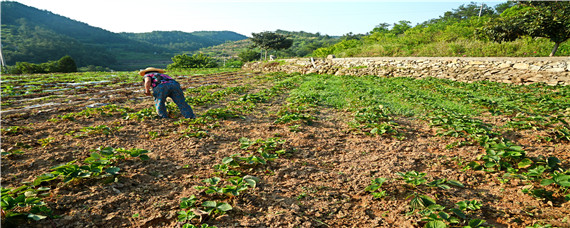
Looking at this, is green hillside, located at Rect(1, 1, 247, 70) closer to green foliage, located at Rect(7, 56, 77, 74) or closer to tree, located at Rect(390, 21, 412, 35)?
green foliage, located at Rect(7, 56, 77, 74)

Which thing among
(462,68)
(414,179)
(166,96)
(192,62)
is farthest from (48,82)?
(192,62)

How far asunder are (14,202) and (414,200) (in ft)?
12.5

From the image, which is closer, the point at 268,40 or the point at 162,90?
the point at 162,90

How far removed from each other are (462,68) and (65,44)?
12423cm

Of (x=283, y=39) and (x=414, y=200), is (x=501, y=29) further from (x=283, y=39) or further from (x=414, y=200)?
(x=283, y=39)

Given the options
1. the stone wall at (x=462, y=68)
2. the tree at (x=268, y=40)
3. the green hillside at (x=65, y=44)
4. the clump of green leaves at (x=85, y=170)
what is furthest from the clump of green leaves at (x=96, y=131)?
the green hillside at (x=65, y=44)

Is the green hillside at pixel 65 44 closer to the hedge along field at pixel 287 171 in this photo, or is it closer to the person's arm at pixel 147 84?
the person's arm at pixel 147 84

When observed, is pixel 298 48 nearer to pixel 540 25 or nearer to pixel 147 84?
pixel 540 25

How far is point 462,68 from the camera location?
42.2 feet

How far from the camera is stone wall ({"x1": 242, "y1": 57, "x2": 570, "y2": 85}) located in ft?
32.7

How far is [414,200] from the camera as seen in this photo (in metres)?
A: 2.46

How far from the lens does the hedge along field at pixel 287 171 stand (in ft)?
7.73

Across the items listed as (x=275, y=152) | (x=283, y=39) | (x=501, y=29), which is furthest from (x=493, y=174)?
(x=283, y=39)

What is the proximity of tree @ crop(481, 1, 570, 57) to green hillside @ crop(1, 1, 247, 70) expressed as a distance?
338 feet
